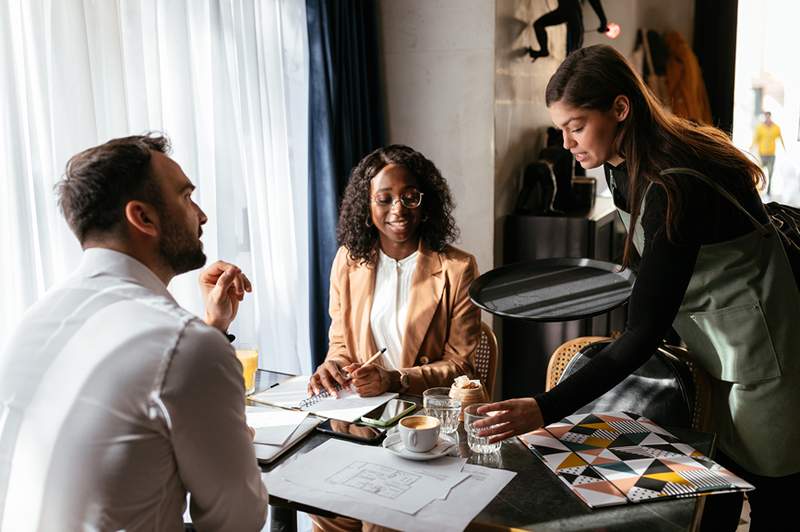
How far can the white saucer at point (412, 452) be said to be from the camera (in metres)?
1.42

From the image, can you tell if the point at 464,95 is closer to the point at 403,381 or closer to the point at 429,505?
the point at 403,381

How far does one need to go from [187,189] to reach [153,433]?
1.48ft

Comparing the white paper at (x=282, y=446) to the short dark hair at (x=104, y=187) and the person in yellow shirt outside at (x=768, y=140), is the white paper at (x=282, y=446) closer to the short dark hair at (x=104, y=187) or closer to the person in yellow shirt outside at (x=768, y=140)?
the short dark hair at (x=104, y=187)

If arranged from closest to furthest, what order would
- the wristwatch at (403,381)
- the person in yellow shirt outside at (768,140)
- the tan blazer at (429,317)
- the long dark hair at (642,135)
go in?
the long dark hair at (642,135), the wristwatch at (403,381), the tan blazer at (429,317), the person in yellow shirt outside at (768,140)

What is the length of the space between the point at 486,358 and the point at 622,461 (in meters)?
0.92

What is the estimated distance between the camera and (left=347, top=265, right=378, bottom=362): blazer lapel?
7.14 feet

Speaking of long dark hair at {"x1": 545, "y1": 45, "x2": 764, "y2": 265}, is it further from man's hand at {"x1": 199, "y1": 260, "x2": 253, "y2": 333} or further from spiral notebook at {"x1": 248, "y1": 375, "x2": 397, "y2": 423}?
man's hand at {"x1": 199, "y1": 260, "x2": 253, "y2": 333}

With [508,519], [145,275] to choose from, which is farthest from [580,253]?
[145,275]

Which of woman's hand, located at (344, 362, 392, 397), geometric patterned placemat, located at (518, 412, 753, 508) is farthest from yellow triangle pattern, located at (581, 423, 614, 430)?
woman's hand, located at (344, 362, 392, 397)

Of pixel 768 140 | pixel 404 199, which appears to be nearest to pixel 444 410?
pixel 404 199

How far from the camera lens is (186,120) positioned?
2236 millimetres

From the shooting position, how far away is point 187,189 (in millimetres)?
1278

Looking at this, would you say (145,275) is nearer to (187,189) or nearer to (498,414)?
(187,189)

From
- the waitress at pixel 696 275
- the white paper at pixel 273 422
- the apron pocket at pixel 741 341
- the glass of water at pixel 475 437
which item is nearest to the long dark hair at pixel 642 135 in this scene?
the waitress at pixel 696 275
